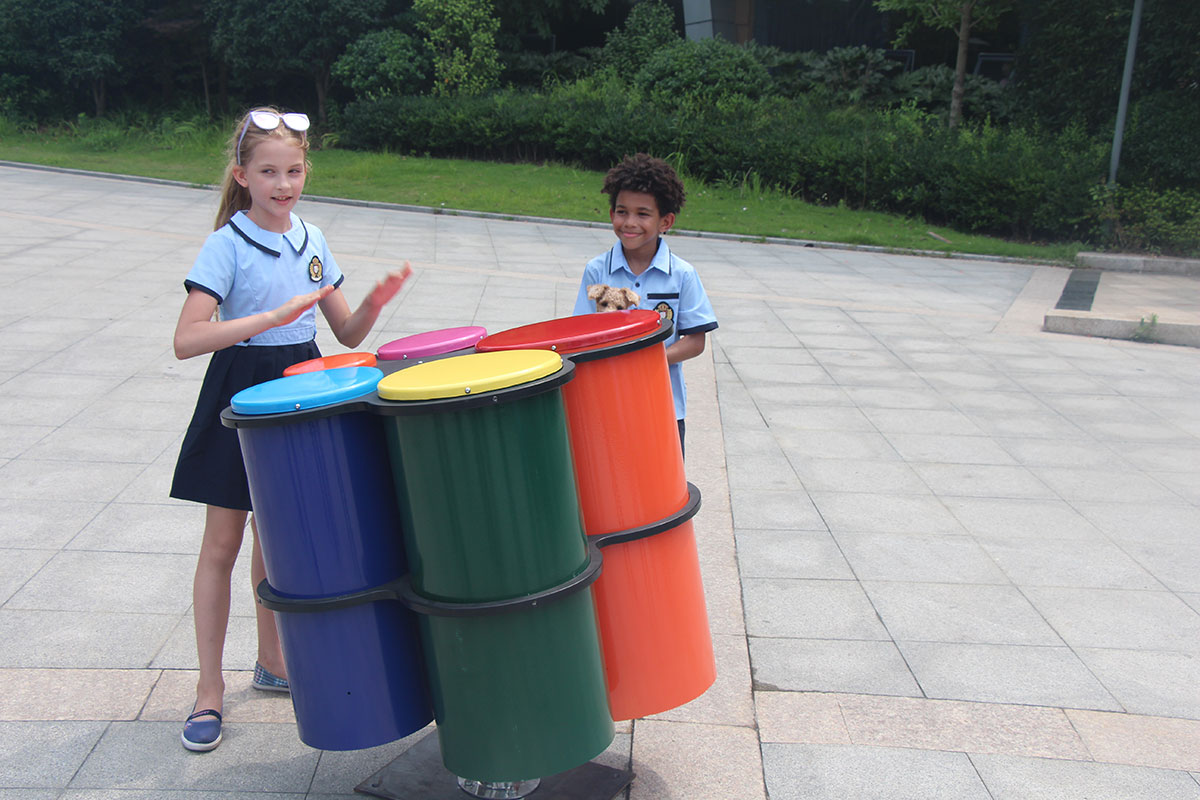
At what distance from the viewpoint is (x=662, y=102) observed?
19.7 m

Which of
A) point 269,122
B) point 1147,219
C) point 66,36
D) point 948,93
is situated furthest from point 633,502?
point 66,36

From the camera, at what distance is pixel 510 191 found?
16.5 meters

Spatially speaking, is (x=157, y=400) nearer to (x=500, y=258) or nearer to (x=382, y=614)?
(x=382, y=614)

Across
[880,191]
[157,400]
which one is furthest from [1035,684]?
[880,191]

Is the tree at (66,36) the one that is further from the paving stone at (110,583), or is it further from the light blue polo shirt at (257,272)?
the light blue polo shirt at (257,272)

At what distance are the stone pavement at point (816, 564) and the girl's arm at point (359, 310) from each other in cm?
111

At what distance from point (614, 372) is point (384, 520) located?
1.96 feet

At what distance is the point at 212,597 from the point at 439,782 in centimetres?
83

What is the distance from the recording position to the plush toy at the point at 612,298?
9.82 feet

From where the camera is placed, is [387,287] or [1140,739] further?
[1140,739]

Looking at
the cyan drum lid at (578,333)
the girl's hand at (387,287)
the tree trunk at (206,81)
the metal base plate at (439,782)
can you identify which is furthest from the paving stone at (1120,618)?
the tree trunk at (206,81)

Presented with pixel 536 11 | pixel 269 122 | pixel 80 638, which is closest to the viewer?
pixel 269 122

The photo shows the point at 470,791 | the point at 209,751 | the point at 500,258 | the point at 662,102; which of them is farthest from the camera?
the point at 662,102

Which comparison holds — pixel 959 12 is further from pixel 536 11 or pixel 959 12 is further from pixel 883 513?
pixel 883 513
